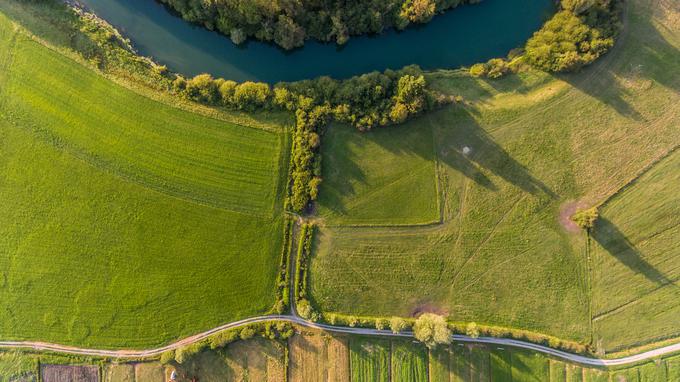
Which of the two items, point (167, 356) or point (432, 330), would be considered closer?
point (432, 330)

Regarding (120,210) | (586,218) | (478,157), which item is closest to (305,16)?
(478,157)

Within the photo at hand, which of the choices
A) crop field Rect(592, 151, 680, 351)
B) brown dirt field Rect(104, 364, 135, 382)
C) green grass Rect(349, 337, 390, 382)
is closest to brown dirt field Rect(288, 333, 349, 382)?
green grass Rect(349, 337, 390, 382)

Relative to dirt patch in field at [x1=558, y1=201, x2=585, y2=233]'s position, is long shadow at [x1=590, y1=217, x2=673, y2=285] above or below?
below

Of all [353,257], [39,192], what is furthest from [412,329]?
[39,192]

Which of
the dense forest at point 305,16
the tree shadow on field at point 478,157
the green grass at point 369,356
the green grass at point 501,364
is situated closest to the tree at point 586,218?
the tree shadow on field at point 478,157

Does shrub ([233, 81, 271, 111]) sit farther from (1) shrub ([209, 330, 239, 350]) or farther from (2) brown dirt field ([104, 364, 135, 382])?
(2) brown dirt field ([104, 364, 135, 382])

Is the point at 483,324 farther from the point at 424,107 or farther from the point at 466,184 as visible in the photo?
the point at 424,107

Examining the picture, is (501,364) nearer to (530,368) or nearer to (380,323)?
(530,368)
